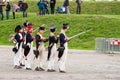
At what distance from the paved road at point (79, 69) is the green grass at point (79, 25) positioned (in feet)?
29.6

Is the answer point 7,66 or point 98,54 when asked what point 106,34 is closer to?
point 98,54

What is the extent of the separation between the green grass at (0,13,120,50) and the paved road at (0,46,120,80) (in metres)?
9.01

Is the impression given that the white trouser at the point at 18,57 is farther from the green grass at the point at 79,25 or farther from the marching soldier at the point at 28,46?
the green grass at the point at 79,25

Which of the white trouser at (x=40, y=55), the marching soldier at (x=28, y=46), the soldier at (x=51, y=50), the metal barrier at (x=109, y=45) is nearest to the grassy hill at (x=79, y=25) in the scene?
the metal barrier at (x=109, y=45)

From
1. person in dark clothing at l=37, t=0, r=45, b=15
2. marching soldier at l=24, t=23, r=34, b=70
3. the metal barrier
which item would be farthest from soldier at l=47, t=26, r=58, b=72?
person in dark clothing at l=37, t=0, r=45, b=15

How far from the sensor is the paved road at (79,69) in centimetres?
2270

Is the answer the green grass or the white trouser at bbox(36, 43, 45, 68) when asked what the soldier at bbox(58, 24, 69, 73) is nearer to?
the white trouser at bbox(36, 43, 45, 68)

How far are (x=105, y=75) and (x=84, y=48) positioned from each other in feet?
58.8

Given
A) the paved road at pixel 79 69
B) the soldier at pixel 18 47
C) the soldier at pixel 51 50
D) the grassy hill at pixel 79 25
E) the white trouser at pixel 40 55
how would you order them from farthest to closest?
the grassy hill at pixel 79 25 < the soldier at pixel 18 47 < the white trouser at pixel 40 55 < the soldier at pixel 51 50 < the paved road at pixel 79 69

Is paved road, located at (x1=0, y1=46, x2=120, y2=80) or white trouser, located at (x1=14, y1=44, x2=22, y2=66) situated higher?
white trouser, located at (x1=14, y1=44, x2=22, y2=66)

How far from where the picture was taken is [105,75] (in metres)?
23.8

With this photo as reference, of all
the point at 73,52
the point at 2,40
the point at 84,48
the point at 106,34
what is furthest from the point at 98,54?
the point at 2,40

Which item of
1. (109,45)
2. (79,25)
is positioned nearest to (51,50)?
(109,45)

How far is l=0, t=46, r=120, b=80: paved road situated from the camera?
894 inches
